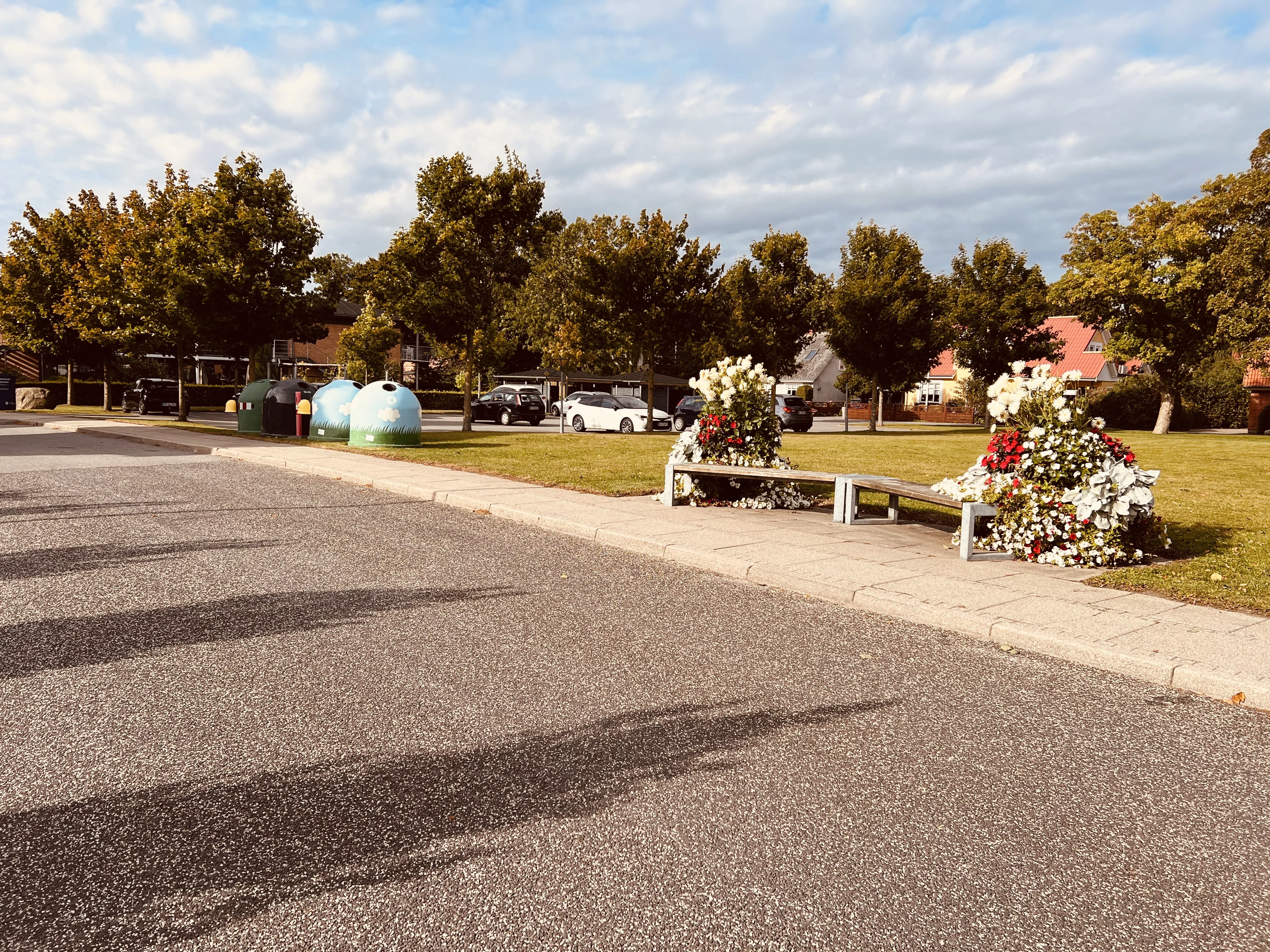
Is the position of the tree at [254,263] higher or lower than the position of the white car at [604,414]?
higher

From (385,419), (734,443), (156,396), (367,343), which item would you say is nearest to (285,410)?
(385,419)

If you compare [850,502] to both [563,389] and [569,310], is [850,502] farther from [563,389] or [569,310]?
[563,389]

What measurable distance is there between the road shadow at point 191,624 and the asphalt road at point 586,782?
0.03 metres

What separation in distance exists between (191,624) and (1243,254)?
1602 inches

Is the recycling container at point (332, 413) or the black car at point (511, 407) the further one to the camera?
the black car at point (511, 407)

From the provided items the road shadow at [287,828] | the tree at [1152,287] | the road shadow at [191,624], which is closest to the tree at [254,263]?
the road shadow at [191,624]

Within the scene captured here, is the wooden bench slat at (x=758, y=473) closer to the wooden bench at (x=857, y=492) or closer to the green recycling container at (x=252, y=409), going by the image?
the wooden bench at (x=857, y=492)

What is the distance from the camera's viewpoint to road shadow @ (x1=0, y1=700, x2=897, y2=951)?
2611 millimetres

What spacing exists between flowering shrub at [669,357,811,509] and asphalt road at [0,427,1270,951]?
16.8 feet

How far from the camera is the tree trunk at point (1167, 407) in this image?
41125 mm

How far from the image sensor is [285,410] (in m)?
22.9

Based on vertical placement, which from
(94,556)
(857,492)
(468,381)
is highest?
(468,381)

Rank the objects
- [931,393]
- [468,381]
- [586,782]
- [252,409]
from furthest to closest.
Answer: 1. [931,393]
2. [468,381]
3. [252,409]
4. [586,782]

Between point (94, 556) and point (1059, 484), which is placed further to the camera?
point (1059, 484)
